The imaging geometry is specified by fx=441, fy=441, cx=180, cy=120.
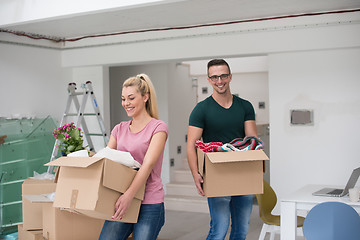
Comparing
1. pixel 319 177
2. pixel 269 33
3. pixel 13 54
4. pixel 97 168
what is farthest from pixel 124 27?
pixel 97 168

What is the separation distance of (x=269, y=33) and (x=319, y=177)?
1599 millimetres

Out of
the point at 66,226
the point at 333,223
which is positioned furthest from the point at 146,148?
the point at 66,226

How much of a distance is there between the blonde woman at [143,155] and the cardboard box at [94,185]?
0.04 metres

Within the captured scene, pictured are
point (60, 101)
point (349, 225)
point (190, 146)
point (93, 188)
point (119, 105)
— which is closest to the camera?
point (93, 188)

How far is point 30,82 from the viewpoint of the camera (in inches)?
213

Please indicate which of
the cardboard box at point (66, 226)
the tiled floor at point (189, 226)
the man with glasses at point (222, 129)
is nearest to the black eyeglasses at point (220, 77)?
the man with glasses at point (222, 129)

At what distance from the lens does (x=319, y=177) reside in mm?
4574

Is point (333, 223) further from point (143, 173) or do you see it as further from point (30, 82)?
point (30, 82)

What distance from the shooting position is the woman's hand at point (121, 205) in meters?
2.04

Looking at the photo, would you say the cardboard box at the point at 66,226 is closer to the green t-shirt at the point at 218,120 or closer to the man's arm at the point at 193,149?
the man's arm at the point at 193,149

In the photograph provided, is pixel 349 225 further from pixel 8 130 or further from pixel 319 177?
pixel 8 130

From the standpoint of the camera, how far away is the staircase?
585 cm

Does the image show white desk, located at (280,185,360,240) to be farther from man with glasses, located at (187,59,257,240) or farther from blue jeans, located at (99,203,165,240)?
blue jeans, located at (99,203,165,240)

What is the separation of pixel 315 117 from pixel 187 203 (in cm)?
220
